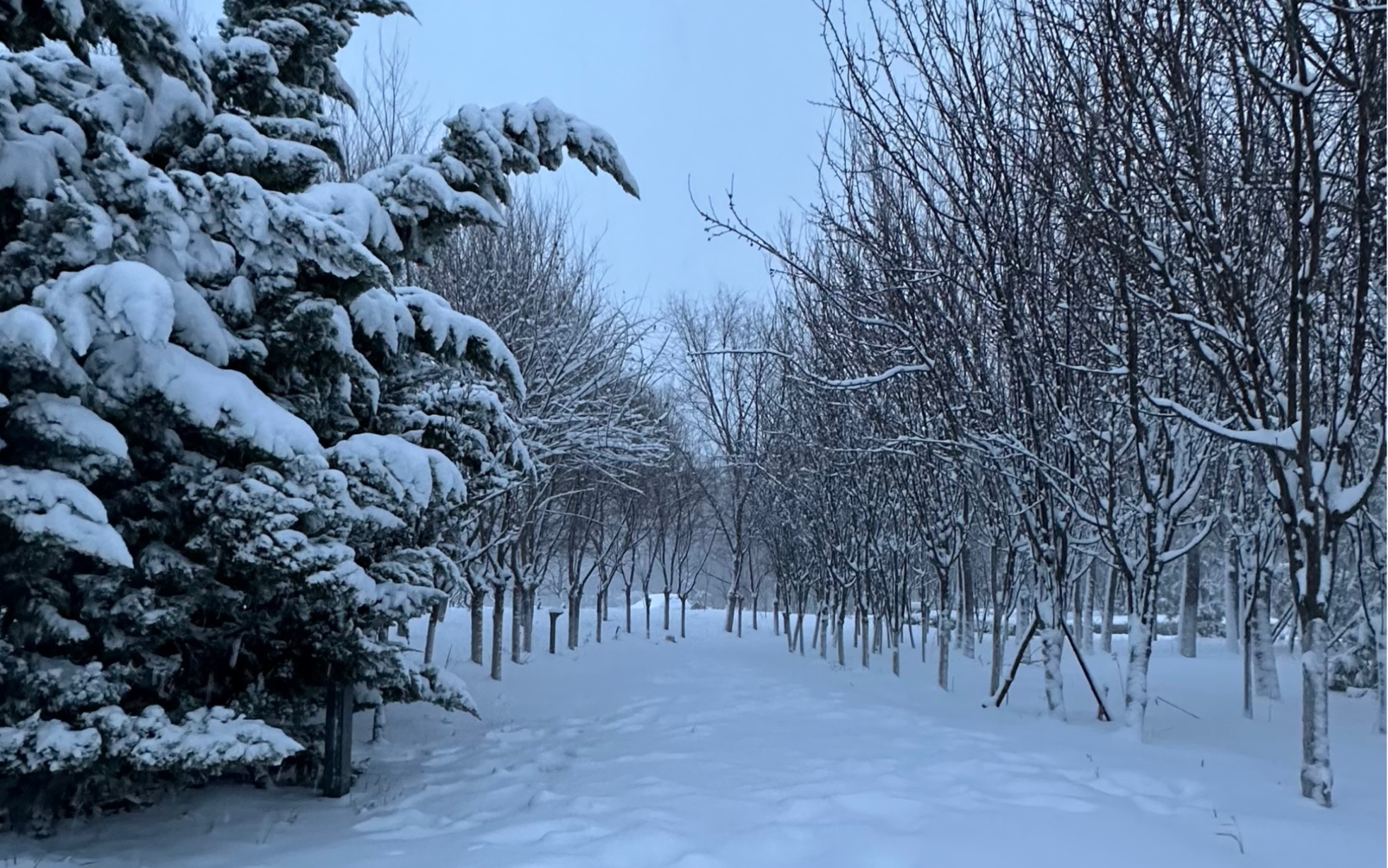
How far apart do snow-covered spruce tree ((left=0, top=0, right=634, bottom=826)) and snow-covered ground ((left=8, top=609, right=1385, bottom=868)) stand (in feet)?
1.96

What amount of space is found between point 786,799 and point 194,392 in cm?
369

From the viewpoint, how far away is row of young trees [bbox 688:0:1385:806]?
504 cm

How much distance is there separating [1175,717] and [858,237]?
569 centimetres

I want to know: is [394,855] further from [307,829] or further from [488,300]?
[488,300]

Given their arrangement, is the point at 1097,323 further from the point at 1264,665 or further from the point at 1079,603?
the point at 1079,603

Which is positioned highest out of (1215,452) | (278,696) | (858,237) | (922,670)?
(858,237)

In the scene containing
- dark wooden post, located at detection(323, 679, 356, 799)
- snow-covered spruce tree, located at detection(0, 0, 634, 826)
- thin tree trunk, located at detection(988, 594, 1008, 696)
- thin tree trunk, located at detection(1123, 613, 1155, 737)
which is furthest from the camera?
thin tree trunk, located at detection(988, 594, 1008, 696)

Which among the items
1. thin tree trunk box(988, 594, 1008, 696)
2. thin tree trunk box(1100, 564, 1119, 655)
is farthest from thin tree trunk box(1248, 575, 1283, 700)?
thin tree trunk box(988, 594, 1008, 696)

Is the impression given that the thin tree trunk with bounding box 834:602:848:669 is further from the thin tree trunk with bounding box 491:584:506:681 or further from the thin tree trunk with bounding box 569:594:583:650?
the thin tree trunk with bounding box 491:584:506:681

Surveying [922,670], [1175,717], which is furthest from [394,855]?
[922,670]

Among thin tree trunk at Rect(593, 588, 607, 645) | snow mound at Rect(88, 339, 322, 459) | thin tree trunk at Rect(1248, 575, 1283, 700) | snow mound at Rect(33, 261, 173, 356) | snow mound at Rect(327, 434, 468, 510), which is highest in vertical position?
snow mound at Rect(33, 261, 173, 356)

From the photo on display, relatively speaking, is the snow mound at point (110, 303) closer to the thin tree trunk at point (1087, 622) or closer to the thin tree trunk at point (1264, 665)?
the thin tree trunk at point (1264, 665)

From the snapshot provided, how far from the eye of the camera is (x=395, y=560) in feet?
18.9

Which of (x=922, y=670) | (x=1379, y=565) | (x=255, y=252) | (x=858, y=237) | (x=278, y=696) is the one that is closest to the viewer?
(x=255, y=252)
